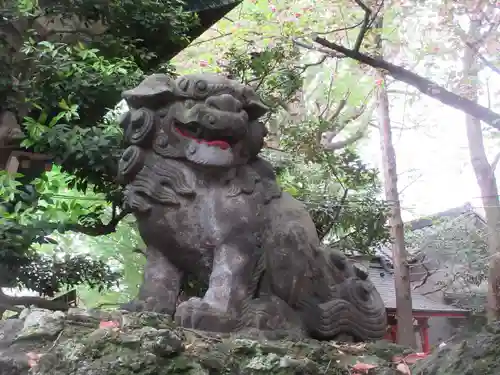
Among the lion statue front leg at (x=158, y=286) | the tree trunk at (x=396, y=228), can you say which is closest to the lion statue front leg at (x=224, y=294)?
the lion statue front leg at (x=158, y=286)

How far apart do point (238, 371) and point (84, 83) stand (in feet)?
7.53

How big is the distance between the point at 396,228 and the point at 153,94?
5.21 m

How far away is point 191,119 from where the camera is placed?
268 centimetres

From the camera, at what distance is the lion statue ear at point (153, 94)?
2.73m

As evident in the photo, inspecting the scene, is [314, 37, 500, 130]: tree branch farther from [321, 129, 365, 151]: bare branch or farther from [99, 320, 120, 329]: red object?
[99, 320, 120, 329]: red object

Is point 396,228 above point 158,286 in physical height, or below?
above

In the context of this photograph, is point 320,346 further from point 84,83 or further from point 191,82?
point 84,83

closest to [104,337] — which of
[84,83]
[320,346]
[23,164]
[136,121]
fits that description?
[320,346]

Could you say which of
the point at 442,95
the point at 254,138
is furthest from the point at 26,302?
the point at 442,95

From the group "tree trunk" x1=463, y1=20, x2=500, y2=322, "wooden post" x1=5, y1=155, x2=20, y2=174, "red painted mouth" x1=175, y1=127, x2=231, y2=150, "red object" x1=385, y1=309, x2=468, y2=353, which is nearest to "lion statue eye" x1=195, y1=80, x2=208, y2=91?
"red painted mouth" x1=175, y1=127, x2=231, y2=150

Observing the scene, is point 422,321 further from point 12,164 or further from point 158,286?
point 12,164

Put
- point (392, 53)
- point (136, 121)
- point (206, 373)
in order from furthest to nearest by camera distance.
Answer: point (392, 53) < point (136, 121) < point (206, 373)

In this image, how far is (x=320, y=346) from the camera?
1.97 meters

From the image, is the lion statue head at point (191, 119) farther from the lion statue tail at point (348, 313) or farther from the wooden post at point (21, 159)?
the wooden post at point (21, 159)
